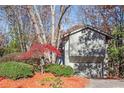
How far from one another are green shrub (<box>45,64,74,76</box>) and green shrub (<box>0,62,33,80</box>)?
806mm

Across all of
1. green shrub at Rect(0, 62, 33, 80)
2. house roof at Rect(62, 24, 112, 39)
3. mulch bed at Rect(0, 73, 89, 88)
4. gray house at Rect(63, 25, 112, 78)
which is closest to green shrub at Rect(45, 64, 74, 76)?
mulch bed at Rect(0, 73, 89, 88)

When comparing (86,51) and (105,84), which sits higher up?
(86,51)

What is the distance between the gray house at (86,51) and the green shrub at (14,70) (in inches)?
80.9

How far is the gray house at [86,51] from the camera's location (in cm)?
1230

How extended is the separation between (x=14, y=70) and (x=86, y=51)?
3081 mm

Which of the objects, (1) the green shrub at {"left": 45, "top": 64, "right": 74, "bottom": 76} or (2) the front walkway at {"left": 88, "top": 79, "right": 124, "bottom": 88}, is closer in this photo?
(2) the front walkway at {"left": 88, "top": 79, "right": 124, "bottom": 88}

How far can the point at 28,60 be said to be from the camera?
11.4 metres

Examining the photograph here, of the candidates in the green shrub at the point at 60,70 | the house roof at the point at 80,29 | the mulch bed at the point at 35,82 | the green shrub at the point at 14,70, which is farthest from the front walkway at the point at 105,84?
the house roof at the point at 80,29

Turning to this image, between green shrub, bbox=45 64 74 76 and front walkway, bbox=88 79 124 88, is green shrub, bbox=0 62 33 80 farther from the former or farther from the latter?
front walkway, bbox=88 79 124 88

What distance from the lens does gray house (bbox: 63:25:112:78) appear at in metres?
12.3

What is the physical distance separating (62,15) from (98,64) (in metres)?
2.11

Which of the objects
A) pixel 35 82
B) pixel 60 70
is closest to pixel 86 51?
pixel 60 70

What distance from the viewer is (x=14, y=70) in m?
10.3

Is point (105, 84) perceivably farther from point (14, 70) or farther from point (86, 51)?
point (14, 70)
